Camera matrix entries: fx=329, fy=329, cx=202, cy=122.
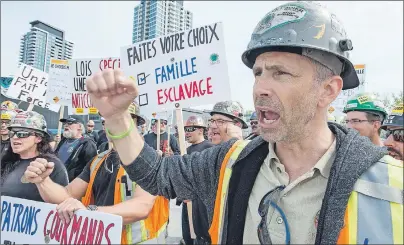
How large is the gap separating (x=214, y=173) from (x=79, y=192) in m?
1.92

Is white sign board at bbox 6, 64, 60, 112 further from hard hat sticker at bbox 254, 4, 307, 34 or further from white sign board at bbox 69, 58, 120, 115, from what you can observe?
hard hat sticker at bbox 254, 4, 307, 34

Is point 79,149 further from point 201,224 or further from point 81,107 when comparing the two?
point 201,224

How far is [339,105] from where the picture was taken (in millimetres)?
7441

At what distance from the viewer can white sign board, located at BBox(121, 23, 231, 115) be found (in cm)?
381

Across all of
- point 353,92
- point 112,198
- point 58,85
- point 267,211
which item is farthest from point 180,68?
point 58,85

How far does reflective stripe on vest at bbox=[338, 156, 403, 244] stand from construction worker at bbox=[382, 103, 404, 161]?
1605mm

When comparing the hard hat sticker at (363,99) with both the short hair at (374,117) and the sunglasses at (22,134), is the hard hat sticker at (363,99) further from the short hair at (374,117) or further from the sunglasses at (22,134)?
the sunglasses at (22,134)

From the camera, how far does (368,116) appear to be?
4293 millimetres

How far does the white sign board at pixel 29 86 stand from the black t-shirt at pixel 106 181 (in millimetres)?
5466

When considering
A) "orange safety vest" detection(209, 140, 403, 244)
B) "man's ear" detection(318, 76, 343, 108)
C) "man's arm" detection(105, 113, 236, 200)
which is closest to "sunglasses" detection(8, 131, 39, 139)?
"man's arm" detection(105, 113, 236, 200)

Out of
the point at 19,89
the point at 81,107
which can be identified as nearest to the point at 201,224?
the point at 81,107

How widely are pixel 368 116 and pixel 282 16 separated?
3215 millimetres

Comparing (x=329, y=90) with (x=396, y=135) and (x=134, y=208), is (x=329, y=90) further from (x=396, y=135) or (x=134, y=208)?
(x=134, y=208)

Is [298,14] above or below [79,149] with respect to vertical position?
above
